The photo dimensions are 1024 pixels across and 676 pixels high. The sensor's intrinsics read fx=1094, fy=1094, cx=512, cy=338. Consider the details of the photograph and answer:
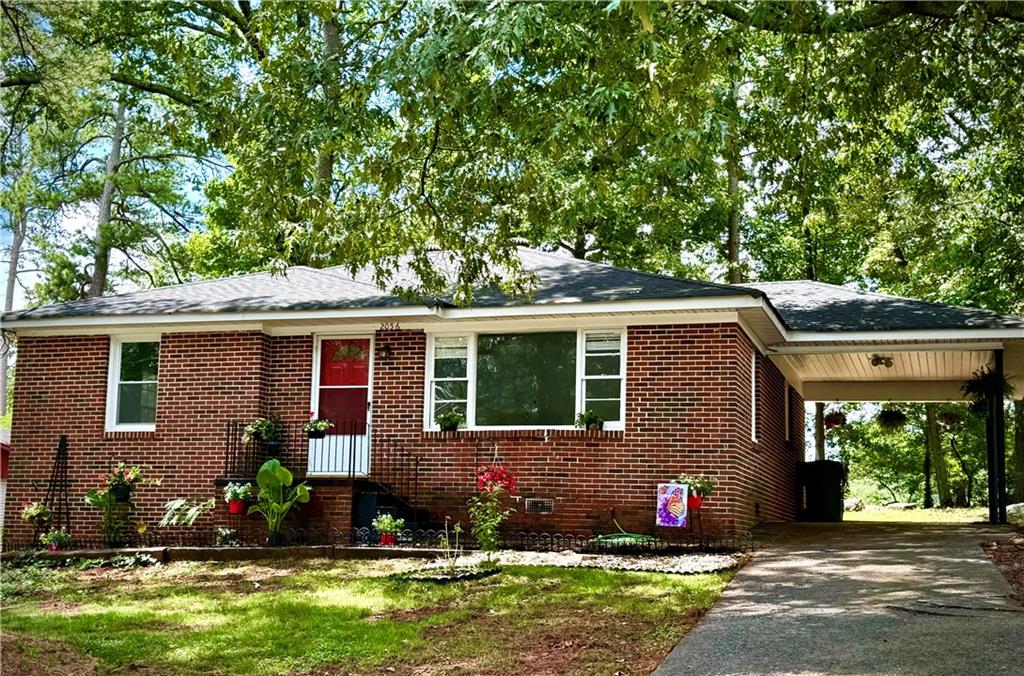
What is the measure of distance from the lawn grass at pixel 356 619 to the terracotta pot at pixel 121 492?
293cm

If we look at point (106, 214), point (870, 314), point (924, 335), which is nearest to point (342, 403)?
point (870, 314)

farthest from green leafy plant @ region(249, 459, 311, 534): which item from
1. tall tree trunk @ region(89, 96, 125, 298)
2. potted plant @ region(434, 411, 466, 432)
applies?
tall tree trunk @ region(89, 96, 125, 298)

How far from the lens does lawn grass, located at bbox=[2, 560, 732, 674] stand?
765 centimetres

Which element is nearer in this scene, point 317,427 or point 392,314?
point 392,314

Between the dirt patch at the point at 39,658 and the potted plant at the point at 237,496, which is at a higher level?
the potted plant at the point at 237,496

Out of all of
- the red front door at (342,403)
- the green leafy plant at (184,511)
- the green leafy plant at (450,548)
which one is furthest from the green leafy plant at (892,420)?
the green leafy plant at (184,511)

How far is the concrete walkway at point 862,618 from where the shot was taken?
23.0ft

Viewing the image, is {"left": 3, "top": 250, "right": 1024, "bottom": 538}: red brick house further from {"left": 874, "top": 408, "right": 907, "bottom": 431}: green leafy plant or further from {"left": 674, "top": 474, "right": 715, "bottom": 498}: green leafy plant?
{"left": 874, "top": 408, "right": 907, "bottom": 431}: green leafy plant

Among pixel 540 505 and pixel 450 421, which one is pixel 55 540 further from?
pixel 540 505

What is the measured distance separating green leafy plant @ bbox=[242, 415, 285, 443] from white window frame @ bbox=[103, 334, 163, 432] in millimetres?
1642

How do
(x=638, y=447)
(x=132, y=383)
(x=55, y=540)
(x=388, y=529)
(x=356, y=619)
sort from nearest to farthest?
1. (x=356, y=619)
2. (x=388, y=529)
3. (x=638, y=447)
4. (x=55, y=540)
5. (x=132, y=383)

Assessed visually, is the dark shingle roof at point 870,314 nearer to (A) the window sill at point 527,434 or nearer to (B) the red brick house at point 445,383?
(B) the red brick house at point 445,383

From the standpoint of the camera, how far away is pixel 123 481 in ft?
48.8

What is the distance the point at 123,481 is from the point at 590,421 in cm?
641
